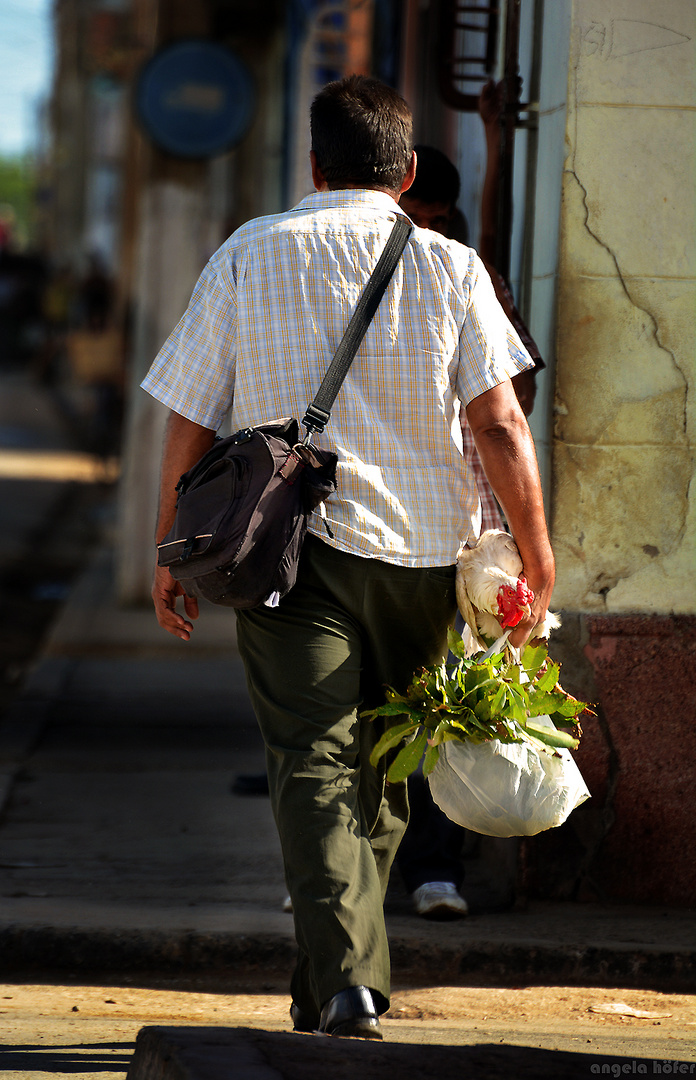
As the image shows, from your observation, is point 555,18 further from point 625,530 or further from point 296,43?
point 296,43

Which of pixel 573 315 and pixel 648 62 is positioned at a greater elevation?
pixel 648 62

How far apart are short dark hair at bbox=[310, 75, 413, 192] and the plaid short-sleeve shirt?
2.1 inches

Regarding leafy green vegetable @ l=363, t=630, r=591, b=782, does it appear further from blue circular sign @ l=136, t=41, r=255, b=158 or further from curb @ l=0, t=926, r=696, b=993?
blue circular sign @ l=136, t=41, r=255, b=158

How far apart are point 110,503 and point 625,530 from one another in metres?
10.8

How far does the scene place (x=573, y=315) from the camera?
368cm

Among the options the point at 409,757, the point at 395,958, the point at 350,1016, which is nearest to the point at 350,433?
the point at 409,757

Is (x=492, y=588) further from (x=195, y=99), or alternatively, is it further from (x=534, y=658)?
(x=195, y=99)

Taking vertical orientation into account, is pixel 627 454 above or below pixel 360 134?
below

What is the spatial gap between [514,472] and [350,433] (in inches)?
13.9

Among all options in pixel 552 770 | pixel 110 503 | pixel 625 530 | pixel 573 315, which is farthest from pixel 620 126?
pixel 110 503

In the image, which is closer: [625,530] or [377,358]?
[377,358]

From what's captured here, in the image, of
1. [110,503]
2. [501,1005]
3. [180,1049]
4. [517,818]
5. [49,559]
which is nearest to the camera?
[180,1049]

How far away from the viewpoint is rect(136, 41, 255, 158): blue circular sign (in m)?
7.85

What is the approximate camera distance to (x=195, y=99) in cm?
800
